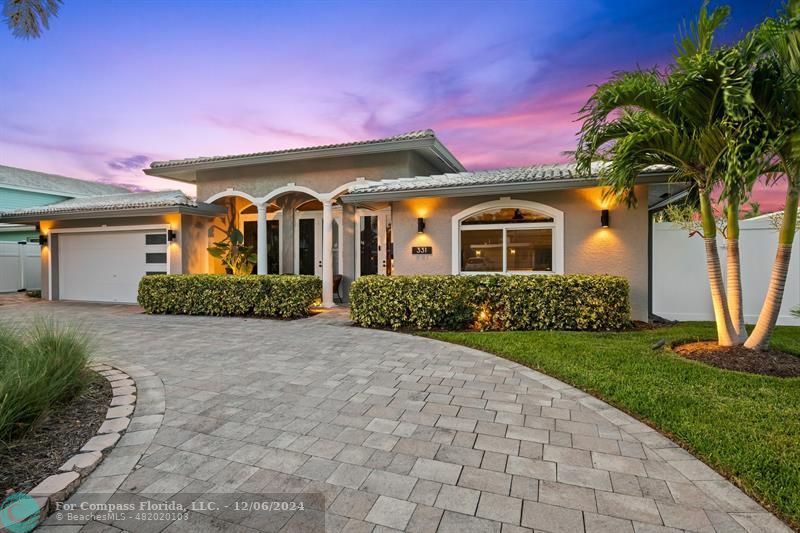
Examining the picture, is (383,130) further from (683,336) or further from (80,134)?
(683,336)

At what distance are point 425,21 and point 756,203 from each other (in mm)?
14750

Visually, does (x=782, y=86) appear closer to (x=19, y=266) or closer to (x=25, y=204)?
(x=19, y=266)

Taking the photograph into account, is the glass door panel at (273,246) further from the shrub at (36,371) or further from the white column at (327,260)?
the shrub at (36,371)

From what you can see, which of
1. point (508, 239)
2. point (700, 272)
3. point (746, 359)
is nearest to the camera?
point (746, 359)

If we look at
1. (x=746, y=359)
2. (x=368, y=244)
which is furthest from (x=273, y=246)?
(x=746, y=359)

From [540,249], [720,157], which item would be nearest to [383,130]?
[540,249]

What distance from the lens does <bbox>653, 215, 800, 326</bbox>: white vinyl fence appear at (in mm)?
8117

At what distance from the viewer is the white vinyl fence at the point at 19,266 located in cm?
1731

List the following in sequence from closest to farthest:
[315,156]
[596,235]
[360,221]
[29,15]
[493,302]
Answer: [29,15], [493,302], [596,235], [315,156], [360,221]

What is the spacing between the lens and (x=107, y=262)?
13414 mm

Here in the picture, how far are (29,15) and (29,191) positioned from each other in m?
22.5

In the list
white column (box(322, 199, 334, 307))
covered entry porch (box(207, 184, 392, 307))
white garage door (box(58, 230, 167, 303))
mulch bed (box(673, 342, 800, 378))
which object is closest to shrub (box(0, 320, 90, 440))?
white column (box(322, 199, 334, 307))

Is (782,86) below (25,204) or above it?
below

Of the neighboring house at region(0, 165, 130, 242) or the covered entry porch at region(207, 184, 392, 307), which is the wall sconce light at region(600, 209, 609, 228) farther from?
the neighboring house at region(0, 165, 130, 242)
